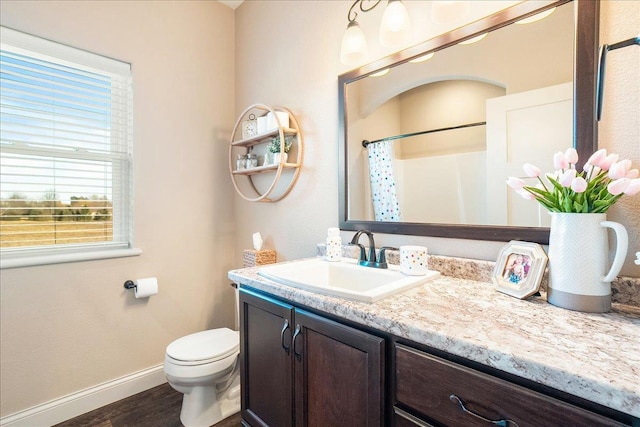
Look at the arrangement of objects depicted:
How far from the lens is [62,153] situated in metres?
1.78

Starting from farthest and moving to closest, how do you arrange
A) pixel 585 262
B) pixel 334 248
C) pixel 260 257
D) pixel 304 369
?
pixel 260 257 → pixel 334 248 → pixel 304 369 → pixel 585 262

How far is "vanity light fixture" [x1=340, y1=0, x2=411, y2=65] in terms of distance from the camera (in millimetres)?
1258

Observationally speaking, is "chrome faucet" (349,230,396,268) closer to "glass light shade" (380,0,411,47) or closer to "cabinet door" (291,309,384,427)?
"cabinet door" (291,309,384,427)

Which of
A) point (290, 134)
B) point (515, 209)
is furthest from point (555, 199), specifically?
point (290, 134)

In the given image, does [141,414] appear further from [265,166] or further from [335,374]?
[265,166]

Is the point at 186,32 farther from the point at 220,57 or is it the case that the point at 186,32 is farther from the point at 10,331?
the point at 10,331

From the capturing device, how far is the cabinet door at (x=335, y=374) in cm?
81

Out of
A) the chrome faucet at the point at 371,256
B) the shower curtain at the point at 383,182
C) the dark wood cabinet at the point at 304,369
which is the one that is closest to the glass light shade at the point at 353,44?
the shower curtain at the point at 383,182

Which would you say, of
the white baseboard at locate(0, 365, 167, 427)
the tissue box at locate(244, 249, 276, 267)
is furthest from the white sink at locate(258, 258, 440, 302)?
the white baseboard at locate(0, 365, 167, 427)

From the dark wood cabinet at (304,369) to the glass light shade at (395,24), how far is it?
120cm

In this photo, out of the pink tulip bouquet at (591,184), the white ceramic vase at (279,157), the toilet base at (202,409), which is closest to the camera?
the pink tulip bouquet at (591,184)

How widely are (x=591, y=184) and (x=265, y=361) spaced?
1.24 meters

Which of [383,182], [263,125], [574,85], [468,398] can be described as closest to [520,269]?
[468,398]

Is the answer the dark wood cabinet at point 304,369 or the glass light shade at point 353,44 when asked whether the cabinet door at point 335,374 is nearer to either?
the dark wood cabinet at point 304,369
